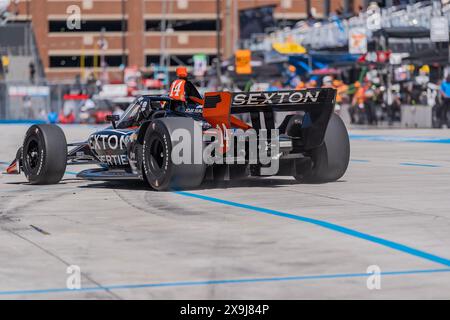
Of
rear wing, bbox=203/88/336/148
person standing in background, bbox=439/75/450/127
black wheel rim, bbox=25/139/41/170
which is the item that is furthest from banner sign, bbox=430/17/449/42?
black wheel rim, bbox=25/139/41/170

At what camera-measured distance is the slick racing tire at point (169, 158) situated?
514 inches

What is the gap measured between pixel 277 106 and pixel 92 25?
362ft

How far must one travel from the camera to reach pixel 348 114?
155ft

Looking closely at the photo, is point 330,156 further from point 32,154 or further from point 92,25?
point 92,25

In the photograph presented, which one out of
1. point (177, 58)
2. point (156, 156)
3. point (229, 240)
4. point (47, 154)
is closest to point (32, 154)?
point (47, 154)

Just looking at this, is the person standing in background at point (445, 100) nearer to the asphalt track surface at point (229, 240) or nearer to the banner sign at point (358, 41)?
the banner sign at point (358, 41)

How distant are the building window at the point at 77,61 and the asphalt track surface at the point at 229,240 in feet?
350

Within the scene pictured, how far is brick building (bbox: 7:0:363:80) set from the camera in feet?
391

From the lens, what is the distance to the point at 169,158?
13.0 metres

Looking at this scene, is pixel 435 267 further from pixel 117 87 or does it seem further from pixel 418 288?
pixel 117 87

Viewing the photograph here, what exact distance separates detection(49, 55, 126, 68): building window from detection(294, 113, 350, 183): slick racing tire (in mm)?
105253

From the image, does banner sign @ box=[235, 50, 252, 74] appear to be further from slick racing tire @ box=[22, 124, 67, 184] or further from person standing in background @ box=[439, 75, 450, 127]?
slick racing tire @ box=[22, 124, 67, 184]

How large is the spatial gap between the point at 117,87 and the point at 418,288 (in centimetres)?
7394

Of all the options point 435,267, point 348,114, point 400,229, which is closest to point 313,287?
point 435,267
